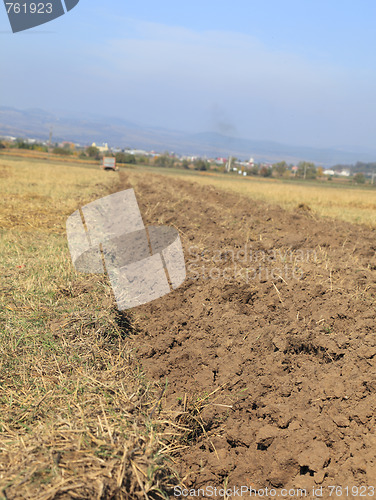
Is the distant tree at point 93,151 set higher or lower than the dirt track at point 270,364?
higher

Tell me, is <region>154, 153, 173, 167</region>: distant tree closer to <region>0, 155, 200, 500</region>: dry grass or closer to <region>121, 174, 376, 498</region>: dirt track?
<region>121, 174, 376, 498</region>: dirt track

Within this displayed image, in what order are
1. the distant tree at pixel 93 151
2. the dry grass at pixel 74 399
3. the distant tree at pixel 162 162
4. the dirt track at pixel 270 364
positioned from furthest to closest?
the distant tree at pixel 162 162 → the distant tree at pixel 93 151 → the dirt track at pixel 270 364 → the dry grass at pixel 74 399

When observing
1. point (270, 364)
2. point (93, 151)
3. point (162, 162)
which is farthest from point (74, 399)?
point (162, 162)

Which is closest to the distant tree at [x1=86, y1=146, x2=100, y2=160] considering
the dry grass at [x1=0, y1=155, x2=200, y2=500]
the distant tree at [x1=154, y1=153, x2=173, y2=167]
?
the distant tree at [x1=154, y1=153, x2=173, y2=167]

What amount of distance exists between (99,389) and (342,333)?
2.23 meters

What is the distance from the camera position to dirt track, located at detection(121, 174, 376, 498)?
114 inches

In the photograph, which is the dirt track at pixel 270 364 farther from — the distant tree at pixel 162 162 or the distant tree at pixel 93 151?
the distant tree at pixel 162 162

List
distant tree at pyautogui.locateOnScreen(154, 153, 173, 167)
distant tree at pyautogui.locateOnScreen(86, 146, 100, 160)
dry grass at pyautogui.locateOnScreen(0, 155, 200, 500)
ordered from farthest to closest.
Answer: distant tree at pyautogui.locateOnScreen(154, 153, 173, 167) < distant tree at pyautogui.locateOnScreen(86, 146, 100, 160) < dry grass at pyautogui.locateOnScreen(0, 155, 200, 500)

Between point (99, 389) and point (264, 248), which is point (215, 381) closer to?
point (99, 389)

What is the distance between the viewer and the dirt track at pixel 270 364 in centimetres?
289

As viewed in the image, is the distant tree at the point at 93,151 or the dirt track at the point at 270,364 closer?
the dirt track at the point at 270,364

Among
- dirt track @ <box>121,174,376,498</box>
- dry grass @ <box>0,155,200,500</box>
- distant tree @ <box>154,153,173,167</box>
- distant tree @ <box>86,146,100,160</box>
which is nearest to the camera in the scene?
dry grass @ <box>0,155,200,500</box>

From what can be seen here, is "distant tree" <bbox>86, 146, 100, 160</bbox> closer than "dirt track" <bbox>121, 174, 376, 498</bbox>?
No

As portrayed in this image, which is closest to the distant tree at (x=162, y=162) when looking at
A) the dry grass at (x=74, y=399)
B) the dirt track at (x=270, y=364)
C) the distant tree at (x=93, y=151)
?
the distant tree at (x=93, y=151)
